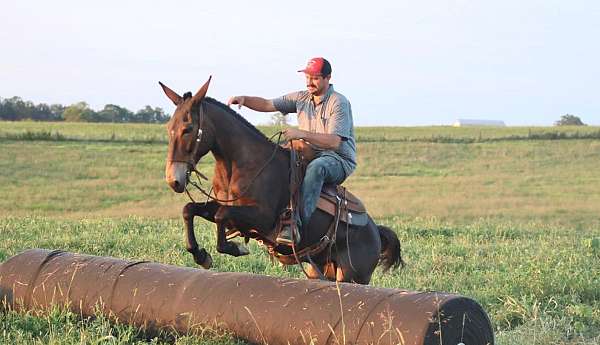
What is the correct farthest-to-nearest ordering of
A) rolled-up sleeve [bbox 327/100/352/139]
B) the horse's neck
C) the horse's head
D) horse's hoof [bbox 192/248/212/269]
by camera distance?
rolled-up sleeve [bbox 327/100/352/139], the horse's neck, horse's hoof [bbox 192/248/212/269], the horse's head

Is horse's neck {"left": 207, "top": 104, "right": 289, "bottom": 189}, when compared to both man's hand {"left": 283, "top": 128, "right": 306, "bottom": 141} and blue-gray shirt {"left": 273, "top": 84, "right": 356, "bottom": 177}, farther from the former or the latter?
blue-gray shirt {"left": 273, "top": 84, "right": 356, "bottom": 177}

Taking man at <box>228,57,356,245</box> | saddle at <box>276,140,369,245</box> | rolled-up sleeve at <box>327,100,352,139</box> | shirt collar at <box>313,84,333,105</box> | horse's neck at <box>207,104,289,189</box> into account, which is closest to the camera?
horse's neck at <box>207,104,289,189</box>

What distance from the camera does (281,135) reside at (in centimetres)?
782

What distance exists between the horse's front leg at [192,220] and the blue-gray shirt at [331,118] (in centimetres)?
130

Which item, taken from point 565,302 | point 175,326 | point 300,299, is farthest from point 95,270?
point 565,302

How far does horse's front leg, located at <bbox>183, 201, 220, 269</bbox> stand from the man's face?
1.60 meters

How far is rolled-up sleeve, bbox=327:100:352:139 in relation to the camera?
25.8 feet

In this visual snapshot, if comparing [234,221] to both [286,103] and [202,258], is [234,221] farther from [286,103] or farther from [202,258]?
[286,103]

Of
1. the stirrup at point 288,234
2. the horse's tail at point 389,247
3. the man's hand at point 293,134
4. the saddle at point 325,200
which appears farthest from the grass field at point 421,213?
the man's hand at point 293,134

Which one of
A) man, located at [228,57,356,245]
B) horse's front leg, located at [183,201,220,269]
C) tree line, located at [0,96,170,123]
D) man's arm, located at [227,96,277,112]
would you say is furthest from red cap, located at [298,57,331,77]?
tree line, located at [0,96,170,123]

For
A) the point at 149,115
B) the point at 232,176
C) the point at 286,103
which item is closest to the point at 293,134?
the point at 232,176

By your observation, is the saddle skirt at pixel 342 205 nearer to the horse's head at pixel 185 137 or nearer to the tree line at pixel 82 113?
the horse's head at pixel 185 137

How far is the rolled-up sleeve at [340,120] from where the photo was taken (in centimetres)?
788

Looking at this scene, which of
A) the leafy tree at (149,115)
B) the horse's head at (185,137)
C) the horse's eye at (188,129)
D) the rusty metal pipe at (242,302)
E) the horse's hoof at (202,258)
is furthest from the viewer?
the leafy tree at (149,115)
